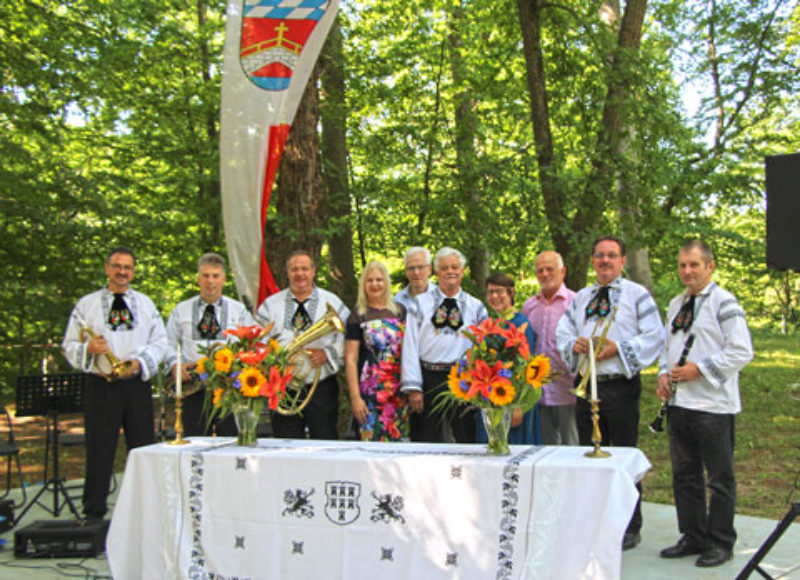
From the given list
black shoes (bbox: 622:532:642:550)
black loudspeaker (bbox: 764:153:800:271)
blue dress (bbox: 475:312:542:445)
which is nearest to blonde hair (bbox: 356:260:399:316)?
blue dress (bbox: 475:312:542:445)

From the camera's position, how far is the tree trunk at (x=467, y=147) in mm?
8430

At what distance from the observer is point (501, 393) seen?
3426mm

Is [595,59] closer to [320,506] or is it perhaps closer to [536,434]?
[536,434]

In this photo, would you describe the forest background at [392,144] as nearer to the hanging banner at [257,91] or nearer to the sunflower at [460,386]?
the hanging banner at [257,91]

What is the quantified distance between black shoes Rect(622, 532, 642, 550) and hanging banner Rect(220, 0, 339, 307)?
10.1 feet

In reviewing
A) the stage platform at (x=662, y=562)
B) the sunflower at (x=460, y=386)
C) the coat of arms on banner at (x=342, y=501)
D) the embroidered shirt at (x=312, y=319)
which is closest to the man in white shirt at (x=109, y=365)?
the stage platform at (x=662, y=562)

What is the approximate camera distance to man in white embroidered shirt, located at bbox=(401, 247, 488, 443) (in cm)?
472

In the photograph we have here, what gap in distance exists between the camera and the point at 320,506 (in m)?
3.53

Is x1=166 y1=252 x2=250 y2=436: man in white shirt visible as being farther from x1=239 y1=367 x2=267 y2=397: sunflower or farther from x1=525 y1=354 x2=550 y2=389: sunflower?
x1=525 y1=354 x2=550 y2=389: sunflower

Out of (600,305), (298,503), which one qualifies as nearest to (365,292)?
(600,305)

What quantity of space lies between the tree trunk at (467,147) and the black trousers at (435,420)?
3702 mm

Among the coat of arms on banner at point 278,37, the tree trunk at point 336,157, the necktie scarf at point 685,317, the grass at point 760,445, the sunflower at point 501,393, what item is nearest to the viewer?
the sunflower at point 501,393

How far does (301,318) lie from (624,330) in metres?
2.04

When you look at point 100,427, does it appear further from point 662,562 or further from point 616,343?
point 662,562
